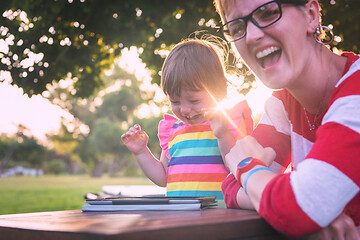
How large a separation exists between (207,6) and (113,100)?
3997cm

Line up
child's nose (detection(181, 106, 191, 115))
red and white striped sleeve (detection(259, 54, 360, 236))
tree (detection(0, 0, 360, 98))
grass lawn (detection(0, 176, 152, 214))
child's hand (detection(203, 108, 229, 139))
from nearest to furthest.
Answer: red and white striped sleeve (detection(259, 54, 360, 236)) < child's hand (detection(203, 108, 229, 139)) < child's nose (detection(181, 106, 191, 115)) < tree (detection(0, 0, 360, 98)) < grass lawn (detection(0, 176, 152, 214))

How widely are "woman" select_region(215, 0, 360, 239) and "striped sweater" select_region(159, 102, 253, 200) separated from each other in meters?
0.61

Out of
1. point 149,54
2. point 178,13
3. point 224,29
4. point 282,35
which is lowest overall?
point 282,35

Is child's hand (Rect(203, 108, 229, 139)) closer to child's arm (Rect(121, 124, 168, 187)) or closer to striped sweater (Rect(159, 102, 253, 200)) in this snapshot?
striped sweater (Rect(159, 102, 253, 200))

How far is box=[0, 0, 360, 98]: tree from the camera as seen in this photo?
416 centimetres

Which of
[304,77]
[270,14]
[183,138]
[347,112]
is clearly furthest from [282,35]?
[183,138]

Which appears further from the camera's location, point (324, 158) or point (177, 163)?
point (177, 163)

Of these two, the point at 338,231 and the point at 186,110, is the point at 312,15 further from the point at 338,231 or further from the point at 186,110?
the point at 186,110

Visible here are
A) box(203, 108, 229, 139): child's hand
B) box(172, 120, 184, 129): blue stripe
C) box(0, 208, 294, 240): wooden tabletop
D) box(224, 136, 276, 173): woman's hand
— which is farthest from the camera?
box(172, 120, 184, 129): blue stripe

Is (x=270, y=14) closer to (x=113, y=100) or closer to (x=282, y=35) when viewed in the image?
(x=282, y=35)

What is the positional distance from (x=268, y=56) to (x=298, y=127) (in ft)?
1.21

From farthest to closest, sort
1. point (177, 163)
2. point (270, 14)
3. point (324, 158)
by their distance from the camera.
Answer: point (177, 163), point (270, 14), point (324, 158)

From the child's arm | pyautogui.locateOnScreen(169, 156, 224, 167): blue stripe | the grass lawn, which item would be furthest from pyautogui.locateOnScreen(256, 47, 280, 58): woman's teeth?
the grass lawn

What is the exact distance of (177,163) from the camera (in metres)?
2.64
